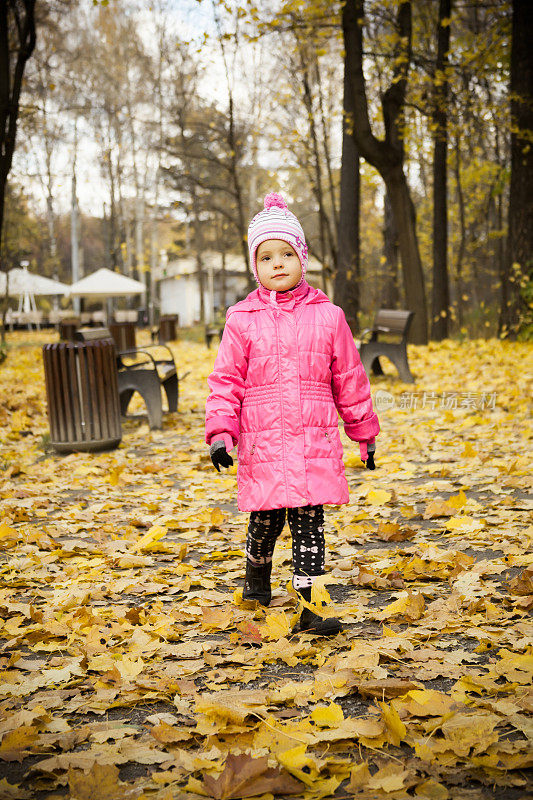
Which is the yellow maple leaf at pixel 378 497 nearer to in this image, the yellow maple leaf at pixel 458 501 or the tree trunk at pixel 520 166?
the yellow maple leaf at pixel 458 501

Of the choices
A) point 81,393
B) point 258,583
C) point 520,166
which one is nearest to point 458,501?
point 258,583

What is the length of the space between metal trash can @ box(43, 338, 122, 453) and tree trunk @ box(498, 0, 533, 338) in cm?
819

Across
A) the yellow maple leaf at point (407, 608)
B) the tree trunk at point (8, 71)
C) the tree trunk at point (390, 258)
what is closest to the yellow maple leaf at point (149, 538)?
the yellow maple leaf at point (407, 608)

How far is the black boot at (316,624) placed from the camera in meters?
3.07

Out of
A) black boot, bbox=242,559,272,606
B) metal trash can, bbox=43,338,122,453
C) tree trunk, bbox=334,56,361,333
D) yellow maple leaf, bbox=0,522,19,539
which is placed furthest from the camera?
tree trunk, bbox=334,56,361,333

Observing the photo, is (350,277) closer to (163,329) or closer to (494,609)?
(163,329)

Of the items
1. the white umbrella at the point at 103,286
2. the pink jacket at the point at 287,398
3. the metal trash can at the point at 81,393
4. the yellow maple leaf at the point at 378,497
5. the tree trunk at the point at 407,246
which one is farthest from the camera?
the white umbrella at the point at 103,286

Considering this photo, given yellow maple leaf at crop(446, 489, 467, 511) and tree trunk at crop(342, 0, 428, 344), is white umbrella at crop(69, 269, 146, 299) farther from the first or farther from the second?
yellow maple leaf at crop(446, 489, 467, 511)

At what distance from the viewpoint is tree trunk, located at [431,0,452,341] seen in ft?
51.9

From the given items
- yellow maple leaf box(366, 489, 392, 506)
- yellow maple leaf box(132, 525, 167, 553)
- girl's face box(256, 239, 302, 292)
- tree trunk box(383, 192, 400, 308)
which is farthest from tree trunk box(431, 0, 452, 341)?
girl's face box(256, 239, 302, 292)

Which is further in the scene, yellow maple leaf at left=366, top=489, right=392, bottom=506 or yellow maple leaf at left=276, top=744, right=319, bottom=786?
yellow maple leaf at left=366, top=489, right=392, bottom=506

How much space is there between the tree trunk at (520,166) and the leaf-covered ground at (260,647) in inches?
310

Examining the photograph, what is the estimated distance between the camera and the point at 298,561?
10.5ft

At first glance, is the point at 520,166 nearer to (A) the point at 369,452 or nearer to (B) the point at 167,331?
(A) the point at 369,452
